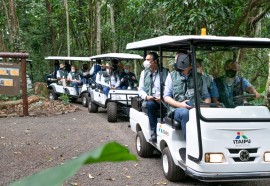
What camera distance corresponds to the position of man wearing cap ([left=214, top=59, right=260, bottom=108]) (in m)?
5.00

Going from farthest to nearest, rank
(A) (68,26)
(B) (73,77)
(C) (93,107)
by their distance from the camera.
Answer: (A) (68,26), (B) (73,77), (C) (93,107)

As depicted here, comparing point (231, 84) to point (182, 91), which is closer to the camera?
point (231, 84)

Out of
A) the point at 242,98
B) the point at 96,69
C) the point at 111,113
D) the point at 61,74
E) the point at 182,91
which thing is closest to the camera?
the point at 242,98

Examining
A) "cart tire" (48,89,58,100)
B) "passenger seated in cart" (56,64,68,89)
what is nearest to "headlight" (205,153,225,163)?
"passenger seated in cart" (56,64,68,89)

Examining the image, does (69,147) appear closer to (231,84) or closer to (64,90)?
(231,84)

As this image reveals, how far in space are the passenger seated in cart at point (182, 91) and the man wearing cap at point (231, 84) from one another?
263mm

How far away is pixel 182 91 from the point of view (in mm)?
5207

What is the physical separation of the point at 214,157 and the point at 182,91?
47.1 inches

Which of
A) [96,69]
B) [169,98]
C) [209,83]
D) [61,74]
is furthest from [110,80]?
[209,83]

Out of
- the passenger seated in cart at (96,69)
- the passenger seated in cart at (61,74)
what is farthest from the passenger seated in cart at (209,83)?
the passenger seated in cart at (61,74)

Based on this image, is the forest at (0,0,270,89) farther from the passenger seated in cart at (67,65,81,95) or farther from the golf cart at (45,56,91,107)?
the passenger seated in cart at (67,65,81,95)

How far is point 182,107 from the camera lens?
497 centimetres

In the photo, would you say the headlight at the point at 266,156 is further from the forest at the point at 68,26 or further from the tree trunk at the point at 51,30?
the tree trunk at the point at 51,30

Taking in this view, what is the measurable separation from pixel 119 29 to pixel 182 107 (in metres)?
18.7
